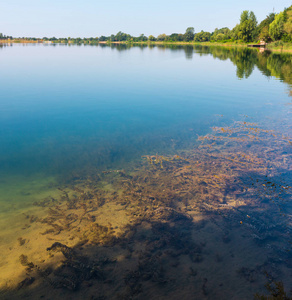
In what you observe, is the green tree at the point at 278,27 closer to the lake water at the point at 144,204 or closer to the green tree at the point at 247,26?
the green tree at the point at 247,26

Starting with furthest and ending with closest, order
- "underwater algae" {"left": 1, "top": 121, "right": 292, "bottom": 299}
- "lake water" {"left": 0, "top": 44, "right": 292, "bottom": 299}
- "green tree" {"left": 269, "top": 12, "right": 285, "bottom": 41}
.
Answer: "green tree" {"left": 269, "top": 12, "right": 285, "bottom": 41} < "lake water" {"left": 0, "top": 44, "right": 292, "bottom": 299} < "underwater algae" {"left": 1, "top": 121, "right": 292, "bottom": 299}

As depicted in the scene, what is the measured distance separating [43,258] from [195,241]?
4979 mm

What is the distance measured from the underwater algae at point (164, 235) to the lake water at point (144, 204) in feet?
0.13

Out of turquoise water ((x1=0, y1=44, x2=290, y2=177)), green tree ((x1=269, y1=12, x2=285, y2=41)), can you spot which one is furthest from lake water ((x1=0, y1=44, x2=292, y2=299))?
green tree ((x1=269, y1=12, x2=285, y2=41))

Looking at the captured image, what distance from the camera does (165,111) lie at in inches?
902

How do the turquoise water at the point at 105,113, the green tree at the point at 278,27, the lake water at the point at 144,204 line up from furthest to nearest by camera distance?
the green tree at the point at 278,27 → the turquoise water at the point at 105,113 → the lake water at the point at 144,204

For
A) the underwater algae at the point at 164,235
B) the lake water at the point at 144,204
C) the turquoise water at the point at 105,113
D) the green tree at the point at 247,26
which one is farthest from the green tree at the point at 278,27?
the underwater algae at the point at 164,235

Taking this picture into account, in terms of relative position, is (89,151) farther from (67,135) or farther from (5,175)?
(5,175)

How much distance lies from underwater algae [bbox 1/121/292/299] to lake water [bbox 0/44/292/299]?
0.04 metres

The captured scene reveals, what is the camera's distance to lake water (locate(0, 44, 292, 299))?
6.36 meters

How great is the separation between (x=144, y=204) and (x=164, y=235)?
6.23ft

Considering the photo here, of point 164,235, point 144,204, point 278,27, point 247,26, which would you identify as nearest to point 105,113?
point 144,204

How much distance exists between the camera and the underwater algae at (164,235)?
20.3 ft

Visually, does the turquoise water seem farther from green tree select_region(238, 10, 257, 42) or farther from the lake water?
green tree select_region(238, 10, 257, 42)
